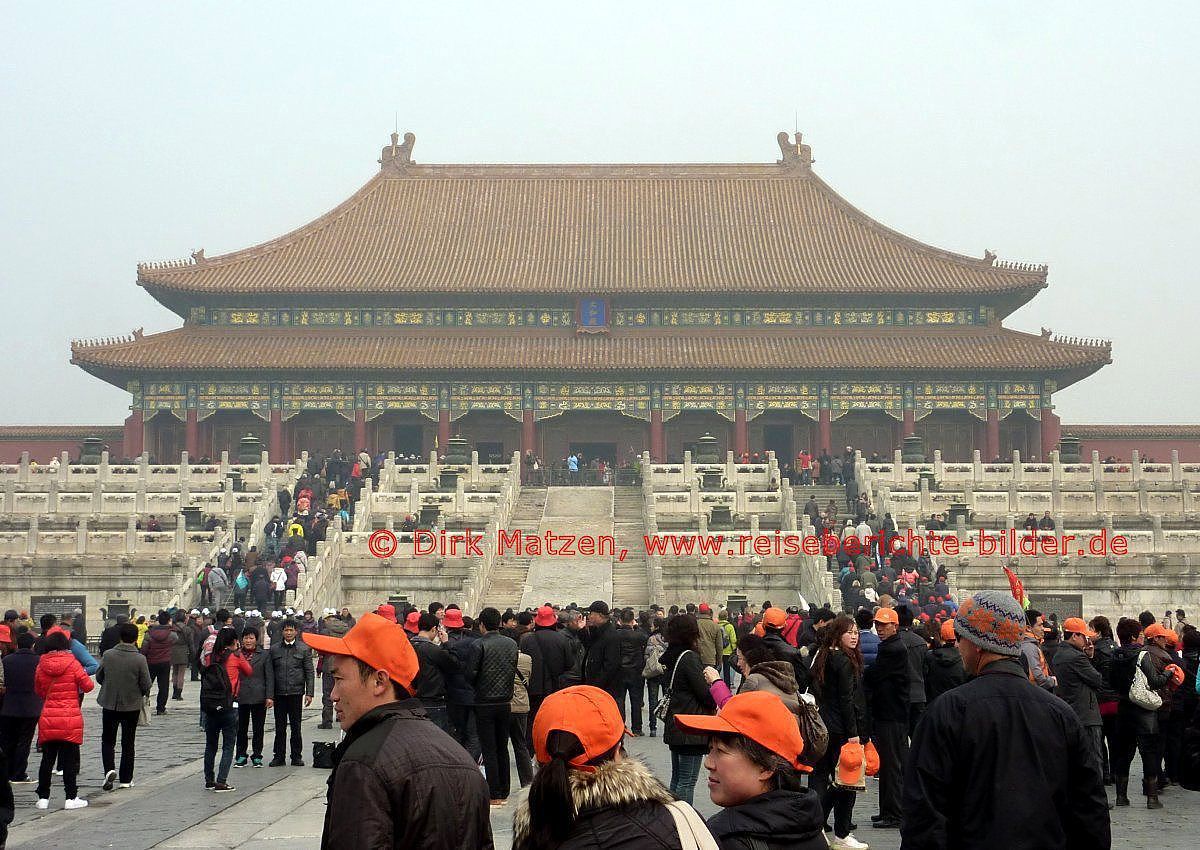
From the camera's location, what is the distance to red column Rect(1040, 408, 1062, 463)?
4303 cm

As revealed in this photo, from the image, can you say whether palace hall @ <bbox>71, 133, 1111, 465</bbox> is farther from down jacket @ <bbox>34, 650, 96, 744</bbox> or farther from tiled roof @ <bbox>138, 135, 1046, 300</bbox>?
down jacket @ <bbox>34, 650, 96, 744</bbox>

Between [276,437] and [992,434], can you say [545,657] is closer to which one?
[276,437]

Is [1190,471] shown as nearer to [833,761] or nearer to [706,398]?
[706,398]

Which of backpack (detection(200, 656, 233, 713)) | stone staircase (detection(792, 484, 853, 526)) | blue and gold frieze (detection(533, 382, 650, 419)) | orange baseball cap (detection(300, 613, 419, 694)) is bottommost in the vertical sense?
backpack (detection(200, 656, 233, 713))

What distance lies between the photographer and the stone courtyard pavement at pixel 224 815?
30.0 feet

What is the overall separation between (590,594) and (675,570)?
171 centimetres

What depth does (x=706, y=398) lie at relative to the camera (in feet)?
142

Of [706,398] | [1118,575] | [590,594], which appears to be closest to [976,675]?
[590,594]

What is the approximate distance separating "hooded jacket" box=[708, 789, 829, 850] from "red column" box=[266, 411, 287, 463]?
4051cm

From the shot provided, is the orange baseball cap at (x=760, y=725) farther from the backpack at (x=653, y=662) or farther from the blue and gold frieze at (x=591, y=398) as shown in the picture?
the blue and gold frieze at (x=591, y=398)

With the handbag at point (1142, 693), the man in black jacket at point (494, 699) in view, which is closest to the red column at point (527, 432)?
the man in black jacket at point (494, 699)

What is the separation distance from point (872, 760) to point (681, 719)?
590cm

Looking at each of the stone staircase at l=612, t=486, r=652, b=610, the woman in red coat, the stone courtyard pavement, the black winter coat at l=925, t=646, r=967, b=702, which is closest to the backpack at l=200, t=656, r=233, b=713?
the stone courtyard pavement

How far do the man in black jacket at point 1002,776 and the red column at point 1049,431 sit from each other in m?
39.7
